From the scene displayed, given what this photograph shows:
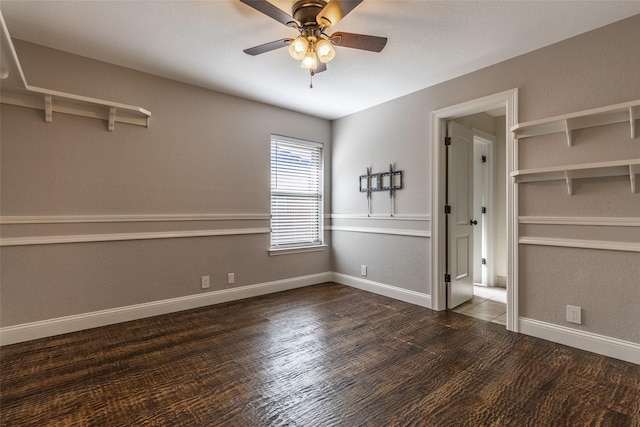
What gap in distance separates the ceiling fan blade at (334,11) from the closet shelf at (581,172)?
1.89 meters

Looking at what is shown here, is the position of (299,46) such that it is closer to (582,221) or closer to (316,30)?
(316,30)

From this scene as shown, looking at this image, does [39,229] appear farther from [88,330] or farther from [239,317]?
[239,317]

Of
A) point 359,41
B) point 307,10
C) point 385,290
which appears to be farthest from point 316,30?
point 385,290

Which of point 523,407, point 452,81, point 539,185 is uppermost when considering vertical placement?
point 452,81

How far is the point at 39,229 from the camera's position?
2537 mm

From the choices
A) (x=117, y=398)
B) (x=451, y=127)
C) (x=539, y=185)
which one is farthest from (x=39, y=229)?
(x=539, y=185)

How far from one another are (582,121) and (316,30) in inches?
83.3

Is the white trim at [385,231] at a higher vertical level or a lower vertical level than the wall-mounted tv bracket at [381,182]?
lower

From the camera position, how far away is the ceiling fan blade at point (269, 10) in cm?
164

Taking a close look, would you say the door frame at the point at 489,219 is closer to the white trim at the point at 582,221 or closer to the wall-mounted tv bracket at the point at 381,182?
the wall-mounted tv bracket at the point at 381,182

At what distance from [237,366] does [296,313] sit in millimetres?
1123

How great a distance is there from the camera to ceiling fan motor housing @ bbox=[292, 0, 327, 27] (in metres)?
1.82

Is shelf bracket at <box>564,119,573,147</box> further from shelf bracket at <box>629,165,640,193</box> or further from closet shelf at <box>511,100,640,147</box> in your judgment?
shelf bracket at <box>629,165,640,193</box>

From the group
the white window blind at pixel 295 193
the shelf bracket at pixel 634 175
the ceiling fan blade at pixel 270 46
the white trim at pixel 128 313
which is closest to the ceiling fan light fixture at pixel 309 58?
the ceiling fan blade at pixel 270 46
